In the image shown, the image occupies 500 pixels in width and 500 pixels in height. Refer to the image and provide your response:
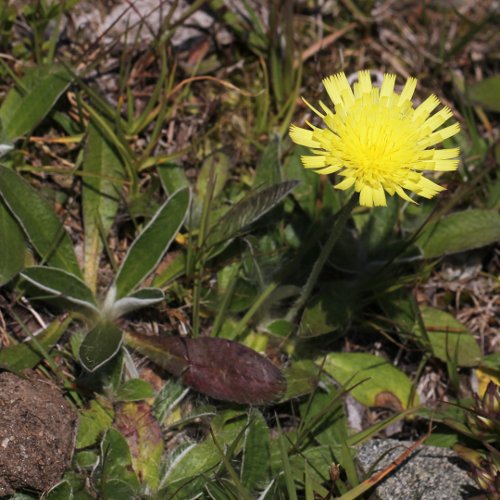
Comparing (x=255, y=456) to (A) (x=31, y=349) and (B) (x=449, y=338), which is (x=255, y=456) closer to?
(A) (x=31, y=349)

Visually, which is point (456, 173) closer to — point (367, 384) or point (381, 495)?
point (367, 384)

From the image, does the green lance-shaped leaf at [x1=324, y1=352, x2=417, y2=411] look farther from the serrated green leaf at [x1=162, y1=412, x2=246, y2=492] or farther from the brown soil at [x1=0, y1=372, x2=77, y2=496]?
the brown soil at [x1=0, y1=372, x2=77, y2=496]

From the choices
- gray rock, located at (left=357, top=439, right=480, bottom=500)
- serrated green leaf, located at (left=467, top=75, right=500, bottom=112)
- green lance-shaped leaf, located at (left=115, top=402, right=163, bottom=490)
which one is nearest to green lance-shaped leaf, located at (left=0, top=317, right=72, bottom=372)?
green lance-shaped leaf, located at (left=115, top=402, right=163, bottom=490)

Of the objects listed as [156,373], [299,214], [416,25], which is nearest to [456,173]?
[299,214]

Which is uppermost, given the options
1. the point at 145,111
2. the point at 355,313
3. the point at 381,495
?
the point at 145,111

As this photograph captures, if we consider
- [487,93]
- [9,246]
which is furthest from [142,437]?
[487,93]
